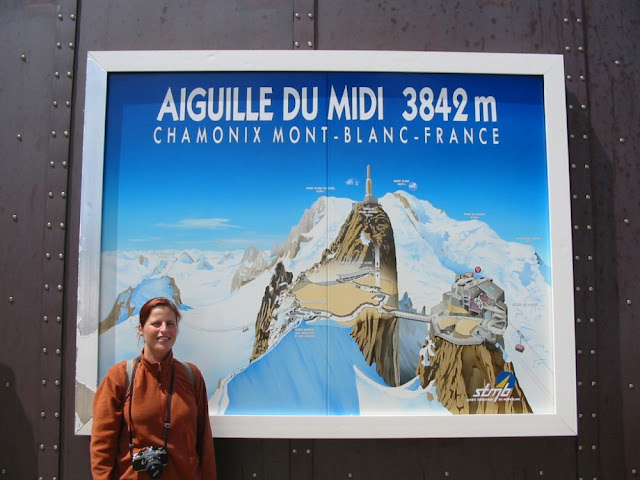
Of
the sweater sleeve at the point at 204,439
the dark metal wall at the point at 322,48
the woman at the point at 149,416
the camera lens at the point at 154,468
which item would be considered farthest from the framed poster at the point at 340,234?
the camera lens at the point at 154,468

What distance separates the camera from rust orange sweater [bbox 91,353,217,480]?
1967 mm

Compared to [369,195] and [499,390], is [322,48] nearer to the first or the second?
[369,195]

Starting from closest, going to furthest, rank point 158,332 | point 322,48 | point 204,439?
1. point 158,332
2. point 204,439
3. point 322,48

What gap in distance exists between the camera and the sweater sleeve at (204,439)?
7.07ft

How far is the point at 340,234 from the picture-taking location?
2568mm

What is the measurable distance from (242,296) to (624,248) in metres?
2.10

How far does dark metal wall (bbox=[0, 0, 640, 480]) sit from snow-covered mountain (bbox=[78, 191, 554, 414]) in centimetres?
22

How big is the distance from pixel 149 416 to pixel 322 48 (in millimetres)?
2051

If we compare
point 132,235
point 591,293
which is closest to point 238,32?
point 132,235

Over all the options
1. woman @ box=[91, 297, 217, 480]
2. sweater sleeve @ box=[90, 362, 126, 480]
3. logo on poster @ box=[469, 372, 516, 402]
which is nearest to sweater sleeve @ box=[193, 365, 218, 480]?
woman @ box=[91, 297, 217, 480]

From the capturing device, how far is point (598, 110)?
8.80ft

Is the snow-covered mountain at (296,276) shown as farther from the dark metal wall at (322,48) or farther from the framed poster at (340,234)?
the dark metal wall at (322,48)

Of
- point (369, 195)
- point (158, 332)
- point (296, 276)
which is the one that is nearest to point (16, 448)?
point (158, 332)

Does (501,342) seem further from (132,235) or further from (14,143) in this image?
(14,143)
